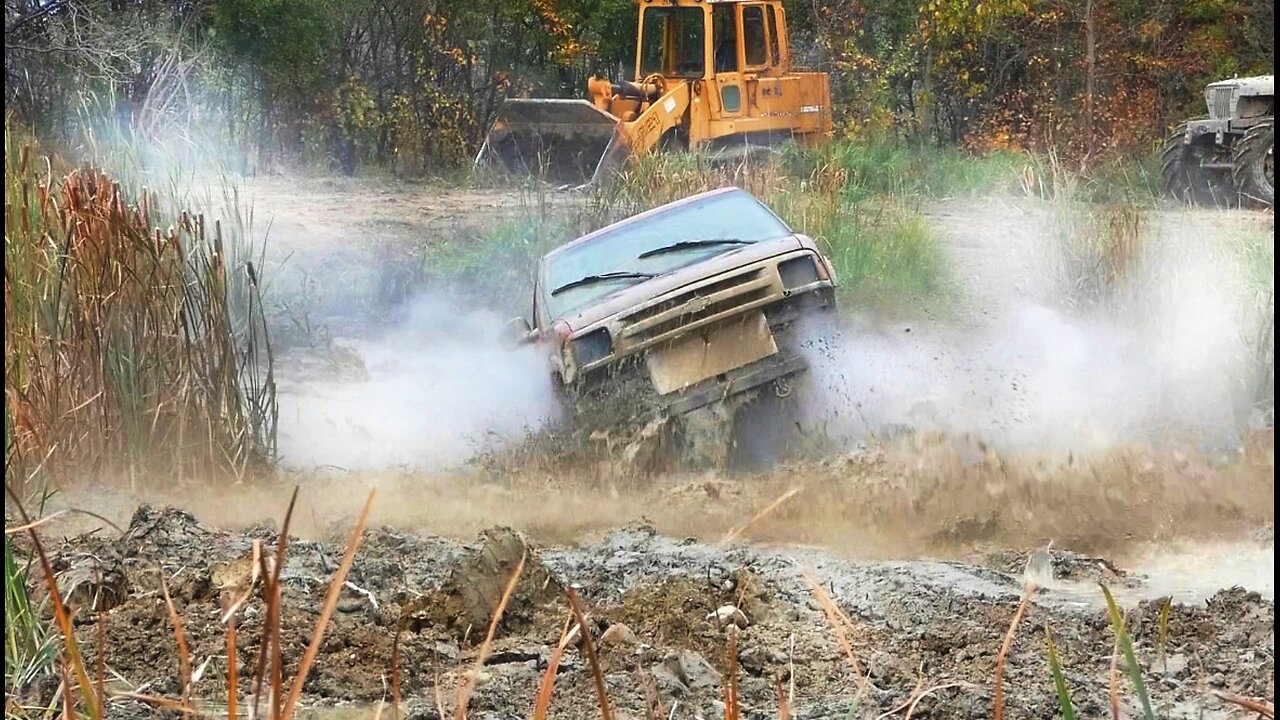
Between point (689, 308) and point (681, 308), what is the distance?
0.02m

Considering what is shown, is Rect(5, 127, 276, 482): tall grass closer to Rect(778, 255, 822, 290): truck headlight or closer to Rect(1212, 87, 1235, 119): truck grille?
Rect(778, 255, 822, 290): truck headlight

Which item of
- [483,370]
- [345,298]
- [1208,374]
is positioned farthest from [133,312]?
[1208,374]

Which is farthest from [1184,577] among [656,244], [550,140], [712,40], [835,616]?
[835,616]

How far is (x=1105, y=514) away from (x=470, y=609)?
77.1 inches

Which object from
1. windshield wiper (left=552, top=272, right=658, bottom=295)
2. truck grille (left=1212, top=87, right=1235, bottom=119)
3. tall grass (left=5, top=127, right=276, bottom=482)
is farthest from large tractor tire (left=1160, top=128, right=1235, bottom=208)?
tall grass (left=5, top=127, right=276, bottom=482)

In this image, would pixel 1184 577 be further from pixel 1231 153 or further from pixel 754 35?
pixel 754 35

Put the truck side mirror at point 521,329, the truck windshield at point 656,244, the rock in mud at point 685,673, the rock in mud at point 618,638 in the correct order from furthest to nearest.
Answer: the truck side mirror at point 521,329
the truck windshield at point 656,244
the rock in mud at point 618,638
the rock in mud at point 685,673

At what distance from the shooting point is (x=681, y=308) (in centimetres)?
436

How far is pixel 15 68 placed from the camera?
4.59 meters

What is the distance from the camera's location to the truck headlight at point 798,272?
4496mm

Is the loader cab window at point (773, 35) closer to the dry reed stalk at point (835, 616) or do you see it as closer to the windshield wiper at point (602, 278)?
the windshield wiper at point (602, 278)

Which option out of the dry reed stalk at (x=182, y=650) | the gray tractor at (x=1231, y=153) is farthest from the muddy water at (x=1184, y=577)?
the dry reed stalk at (x=182, y=650)

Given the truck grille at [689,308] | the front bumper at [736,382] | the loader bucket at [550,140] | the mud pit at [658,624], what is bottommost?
the mud pit at [658,624]

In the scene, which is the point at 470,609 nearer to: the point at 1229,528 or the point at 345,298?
the point at 345,298
